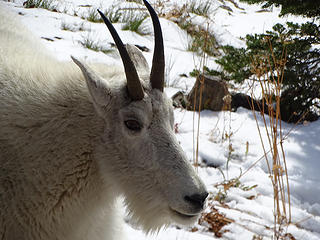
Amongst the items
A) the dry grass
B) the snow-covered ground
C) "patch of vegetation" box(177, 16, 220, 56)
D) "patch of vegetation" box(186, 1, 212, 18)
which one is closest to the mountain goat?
the snow-covered ground

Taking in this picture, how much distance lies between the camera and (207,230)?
3.27 m

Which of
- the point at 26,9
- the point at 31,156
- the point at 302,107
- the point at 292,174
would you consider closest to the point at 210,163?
the point at 292,174

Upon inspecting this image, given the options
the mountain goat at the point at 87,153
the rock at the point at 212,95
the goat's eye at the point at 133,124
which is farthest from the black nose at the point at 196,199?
the rock at the point at 212,95

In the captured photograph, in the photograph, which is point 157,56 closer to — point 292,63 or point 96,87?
point 96,87

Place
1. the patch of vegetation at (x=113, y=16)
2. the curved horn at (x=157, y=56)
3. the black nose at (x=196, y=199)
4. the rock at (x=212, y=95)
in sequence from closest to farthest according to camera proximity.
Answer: the black nose at (x=196, y=199) < the curved horn at (x=157, y=56) < the rock at (x=212, y=95) < the patch of vegetation at (x=113, y=16)

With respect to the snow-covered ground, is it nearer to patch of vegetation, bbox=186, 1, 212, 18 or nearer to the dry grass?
the dry grass

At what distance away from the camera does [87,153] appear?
2.28 m

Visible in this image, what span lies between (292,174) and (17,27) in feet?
12.3

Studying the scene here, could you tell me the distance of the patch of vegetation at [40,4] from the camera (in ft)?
26.7

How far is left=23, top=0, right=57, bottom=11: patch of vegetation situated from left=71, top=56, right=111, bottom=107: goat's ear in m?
7.08

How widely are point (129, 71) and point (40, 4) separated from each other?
7389 millimetres

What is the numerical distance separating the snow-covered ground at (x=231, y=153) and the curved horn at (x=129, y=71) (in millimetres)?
1418

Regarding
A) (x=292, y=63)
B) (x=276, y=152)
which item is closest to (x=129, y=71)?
(x=276, y=152)

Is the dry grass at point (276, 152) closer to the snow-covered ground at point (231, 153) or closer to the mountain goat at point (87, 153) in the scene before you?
the snow-covered ground at point (231, 153)
